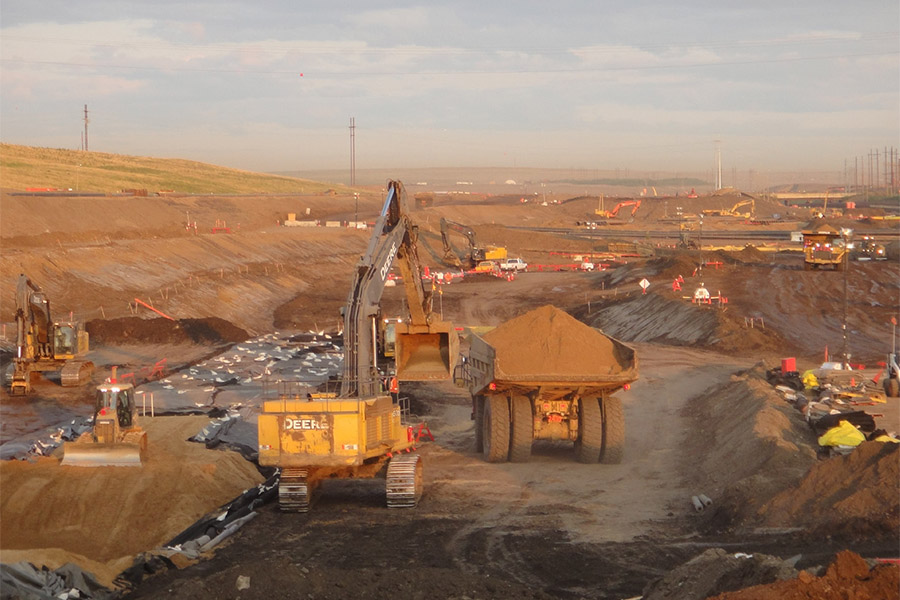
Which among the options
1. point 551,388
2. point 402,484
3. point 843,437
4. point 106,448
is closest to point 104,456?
point 106,448

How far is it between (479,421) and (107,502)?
26.8 ft

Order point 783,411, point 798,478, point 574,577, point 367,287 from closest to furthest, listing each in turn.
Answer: point 574,577 → point 798,478 → point 367,287 → point 783,411

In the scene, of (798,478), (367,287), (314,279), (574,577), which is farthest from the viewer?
(314,279)

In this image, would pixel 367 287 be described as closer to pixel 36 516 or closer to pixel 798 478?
pixel 36 516

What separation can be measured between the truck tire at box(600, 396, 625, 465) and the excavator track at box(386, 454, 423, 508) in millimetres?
4741

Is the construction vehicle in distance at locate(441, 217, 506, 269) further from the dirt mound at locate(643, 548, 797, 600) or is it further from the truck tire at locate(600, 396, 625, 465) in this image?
the dirt mound at locate(643, 548, 797, 600)

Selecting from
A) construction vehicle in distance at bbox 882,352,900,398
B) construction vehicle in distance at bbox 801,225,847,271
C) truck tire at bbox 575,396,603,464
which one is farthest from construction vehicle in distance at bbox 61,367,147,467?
construction vehicle in distance at bbox 801,225,847,271

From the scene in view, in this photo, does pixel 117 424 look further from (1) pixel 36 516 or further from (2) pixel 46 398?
(2) pixel 46 398

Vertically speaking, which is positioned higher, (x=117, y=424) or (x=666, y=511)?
(x=117, y=424)

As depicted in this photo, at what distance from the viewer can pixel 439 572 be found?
504 inches

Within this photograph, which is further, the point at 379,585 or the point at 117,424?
the point at 117,424

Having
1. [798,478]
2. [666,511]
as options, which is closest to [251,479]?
[666,511]

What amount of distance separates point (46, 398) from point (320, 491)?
50.4 ft

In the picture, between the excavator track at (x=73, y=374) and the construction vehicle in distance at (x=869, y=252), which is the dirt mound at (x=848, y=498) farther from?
the construction vehicle in distance at (x=869, y=252)
